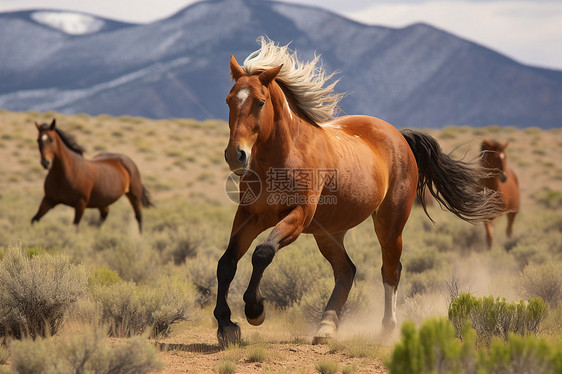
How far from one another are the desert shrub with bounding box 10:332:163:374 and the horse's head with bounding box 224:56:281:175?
5.08 feet

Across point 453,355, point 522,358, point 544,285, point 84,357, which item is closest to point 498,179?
point 544,285

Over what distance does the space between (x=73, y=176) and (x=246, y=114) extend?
30.0ft

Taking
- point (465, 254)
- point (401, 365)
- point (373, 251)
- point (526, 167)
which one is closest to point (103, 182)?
point (373, 251)

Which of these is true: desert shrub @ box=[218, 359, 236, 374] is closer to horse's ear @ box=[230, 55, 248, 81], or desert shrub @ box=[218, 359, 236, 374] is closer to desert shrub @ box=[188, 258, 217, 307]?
horse's ear @ box=[230, 55, 248, 81]

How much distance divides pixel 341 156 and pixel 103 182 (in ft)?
31.8

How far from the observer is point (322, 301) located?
7.07 meters

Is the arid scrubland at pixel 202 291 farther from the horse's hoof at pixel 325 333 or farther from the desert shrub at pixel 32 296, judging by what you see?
the horse's hoof at pixel 325 333

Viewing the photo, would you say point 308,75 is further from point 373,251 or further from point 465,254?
point 465,254

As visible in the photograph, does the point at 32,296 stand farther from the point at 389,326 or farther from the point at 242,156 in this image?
the point at 389,326

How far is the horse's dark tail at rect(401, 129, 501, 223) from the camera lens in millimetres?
7574

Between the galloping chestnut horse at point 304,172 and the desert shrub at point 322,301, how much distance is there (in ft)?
2.27

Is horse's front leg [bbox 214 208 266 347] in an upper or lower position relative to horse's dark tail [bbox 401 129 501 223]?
lower

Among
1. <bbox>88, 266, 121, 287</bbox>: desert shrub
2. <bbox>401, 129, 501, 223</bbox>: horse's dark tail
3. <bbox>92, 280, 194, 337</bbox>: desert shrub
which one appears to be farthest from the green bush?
<bbox>88, 266, 121, 287</bbox>: desert shrub

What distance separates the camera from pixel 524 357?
341 cm
